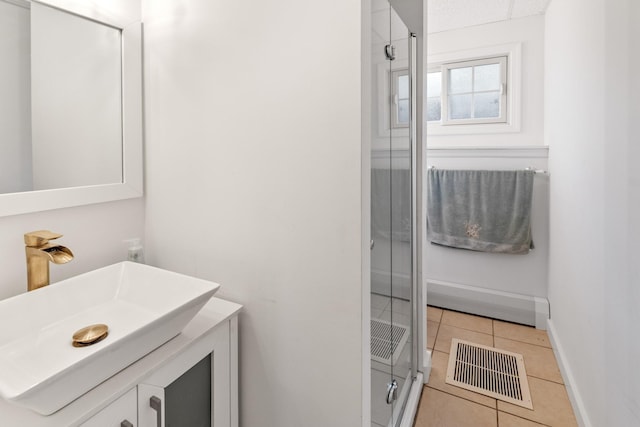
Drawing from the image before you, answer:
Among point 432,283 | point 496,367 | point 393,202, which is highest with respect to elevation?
point 393,202

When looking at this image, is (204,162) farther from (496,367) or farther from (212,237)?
(496,367)

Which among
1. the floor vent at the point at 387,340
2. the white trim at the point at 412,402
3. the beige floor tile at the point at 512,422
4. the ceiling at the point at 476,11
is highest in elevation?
the ceiling at the point at 476,11

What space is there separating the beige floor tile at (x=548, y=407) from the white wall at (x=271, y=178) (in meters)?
1.15

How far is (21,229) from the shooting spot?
39.4 inches

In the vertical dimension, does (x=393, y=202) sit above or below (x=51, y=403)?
above

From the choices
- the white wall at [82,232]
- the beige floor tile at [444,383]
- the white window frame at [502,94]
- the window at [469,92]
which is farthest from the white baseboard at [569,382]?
the white wall at [82,232]

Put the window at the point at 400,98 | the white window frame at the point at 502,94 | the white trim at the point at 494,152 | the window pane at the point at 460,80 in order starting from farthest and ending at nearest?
the window pane at the point at 460,80 < the white window frame at the point at 502,94 < the white trim at the point at 494,152 < the window at the point at 400,98

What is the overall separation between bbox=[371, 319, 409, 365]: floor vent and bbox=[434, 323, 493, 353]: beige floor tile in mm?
746

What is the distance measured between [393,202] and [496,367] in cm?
134

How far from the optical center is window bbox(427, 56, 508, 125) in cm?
262

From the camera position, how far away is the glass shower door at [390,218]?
1122mm

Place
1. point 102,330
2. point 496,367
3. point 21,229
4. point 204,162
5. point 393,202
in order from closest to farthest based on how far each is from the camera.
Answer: point 102,330 < point 21,229 < point 204,162 < point 393,202 < point 496,367

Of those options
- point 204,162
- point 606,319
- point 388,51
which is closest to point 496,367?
point 606,319

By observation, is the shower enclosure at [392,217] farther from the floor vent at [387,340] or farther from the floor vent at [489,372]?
the floor vent at [489,372]
